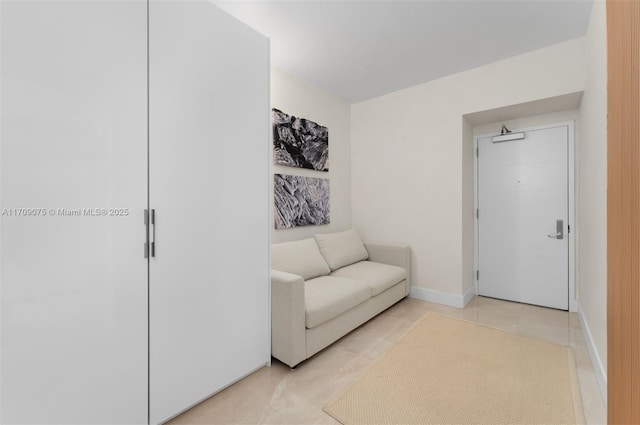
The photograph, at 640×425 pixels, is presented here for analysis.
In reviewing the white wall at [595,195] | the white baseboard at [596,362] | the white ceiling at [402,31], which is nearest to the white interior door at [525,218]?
the white wall at [595,195]

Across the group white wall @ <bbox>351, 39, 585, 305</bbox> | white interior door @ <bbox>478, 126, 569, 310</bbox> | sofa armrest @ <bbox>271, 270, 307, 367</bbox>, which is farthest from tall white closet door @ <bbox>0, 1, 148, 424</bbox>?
white interior door @ <bbox>478, 126, 569, 310</bbox>

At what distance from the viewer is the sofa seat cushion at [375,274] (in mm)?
2943

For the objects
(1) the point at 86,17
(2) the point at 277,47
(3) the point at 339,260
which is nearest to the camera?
(1) the point at 86,17

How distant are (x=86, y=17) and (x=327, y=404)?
2.32m

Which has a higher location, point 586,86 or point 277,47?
point 277,47

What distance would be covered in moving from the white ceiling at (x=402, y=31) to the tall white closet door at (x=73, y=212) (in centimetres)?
122

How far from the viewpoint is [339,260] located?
11.0 feet

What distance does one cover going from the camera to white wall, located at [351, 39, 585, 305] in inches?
117

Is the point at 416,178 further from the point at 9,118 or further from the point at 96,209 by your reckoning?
the point at 9,118

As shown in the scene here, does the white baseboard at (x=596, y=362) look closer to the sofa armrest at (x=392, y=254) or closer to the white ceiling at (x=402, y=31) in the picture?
the sofa armrest at (x=392, y=254)

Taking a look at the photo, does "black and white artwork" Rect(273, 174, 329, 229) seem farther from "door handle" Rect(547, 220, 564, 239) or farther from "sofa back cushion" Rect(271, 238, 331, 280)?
"door handle" Rect(547, 220, 564, 239)

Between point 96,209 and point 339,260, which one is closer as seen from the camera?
point 96,209

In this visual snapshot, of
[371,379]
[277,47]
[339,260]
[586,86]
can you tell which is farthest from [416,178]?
[371,379]

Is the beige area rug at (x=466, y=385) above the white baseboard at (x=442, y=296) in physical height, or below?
below
